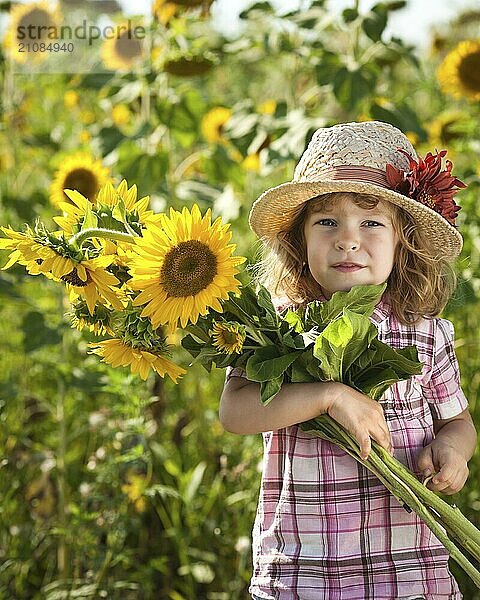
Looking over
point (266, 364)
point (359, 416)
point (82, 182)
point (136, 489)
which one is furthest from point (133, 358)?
point (82, 182)

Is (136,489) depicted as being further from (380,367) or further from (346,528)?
(380,367)

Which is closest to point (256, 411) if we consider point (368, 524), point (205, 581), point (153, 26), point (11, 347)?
point (368, 524)

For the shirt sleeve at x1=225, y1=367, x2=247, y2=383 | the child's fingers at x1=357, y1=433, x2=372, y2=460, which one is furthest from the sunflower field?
the child's fingers at x1=357, y1=433, x2=372, y2=460

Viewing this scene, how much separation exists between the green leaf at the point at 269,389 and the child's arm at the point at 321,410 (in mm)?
33

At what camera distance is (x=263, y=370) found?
1.35m

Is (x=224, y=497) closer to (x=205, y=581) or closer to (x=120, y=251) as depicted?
(x=205, y=581)

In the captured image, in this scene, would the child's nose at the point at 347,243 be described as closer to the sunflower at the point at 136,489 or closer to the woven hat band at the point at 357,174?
the woven hat band at the point at 357,174

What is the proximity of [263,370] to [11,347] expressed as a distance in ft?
5.76

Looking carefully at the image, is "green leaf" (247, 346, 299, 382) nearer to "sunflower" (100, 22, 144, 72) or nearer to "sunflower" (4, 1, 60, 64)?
"sunflower" (100, 22, 144, 72)

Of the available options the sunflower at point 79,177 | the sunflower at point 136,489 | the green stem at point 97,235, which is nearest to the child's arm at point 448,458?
the green stem at point 97,235

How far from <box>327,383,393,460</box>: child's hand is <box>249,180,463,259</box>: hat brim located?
0.29 meters

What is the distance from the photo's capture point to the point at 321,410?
54.0 inches

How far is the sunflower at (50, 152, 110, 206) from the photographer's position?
2578 mm

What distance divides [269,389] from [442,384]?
38cm
